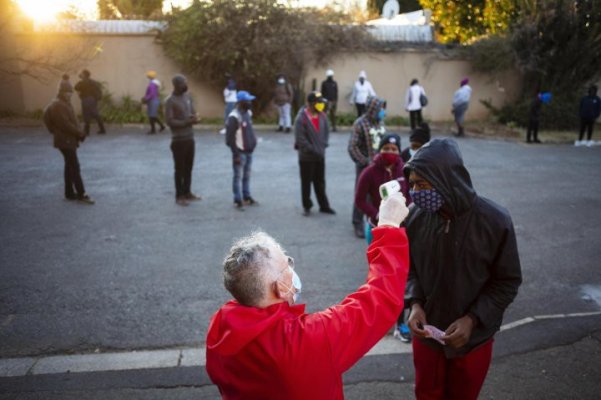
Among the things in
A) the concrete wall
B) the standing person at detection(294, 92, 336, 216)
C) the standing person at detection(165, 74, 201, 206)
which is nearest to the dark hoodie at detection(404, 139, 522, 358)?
the standing person at detection(294, 92, 336, 216)

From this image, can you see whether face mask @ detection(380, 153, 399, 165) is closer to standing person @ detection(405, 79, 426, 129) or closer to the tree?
standing person @ detection(405, 79, 426, 129)

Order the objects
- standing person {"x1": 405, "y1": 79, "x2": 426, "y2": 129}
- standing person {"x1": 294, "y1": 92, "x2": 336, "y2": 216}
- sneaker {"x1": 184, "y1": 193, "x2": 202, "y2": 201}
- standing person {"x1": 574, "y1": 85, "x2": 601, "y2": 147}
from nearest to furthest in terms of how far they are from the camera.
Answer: standing person {"x1": 294, "y1": 92, "x2": 336, "y2": 216} < sneaker {"x1": 184, "y1": 193, "x2": 202, "y2": 201} < standing person {"x1": 574, "y1": 85, "x2": 601, "y2": 147} < standing person {"x1": 405, "y1": 79, "x2": 426, "y2": 129}

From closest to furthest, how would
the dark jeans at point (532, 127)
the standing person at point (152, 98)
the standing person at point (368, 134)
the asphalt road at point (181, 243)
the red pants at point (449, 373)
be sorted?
the red pants at point (449, 373) < the asphalt road at point (181, 243) < the standing person at point (368, 134) < the dark jeans at point (532, 127) < the standing person at point (152, 98)

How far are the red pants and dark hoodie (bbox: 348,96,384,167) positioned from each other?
421 cm

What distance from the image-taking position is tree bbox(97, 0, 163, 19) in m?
20.9

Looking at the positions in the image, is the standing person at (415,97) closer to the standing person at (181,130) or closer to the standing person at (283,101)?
the standing person at (283,101)

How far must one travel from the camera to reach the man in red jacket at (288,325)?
1704 mm

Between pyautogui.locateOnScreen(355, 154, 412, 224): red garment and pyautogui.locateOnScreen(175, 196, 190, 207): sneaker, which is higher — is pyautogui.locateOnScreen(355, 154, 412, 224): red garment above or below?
above

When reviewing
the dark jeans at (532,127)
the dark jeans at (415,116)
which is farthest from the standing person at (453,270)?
the dark jeans at (415,116)

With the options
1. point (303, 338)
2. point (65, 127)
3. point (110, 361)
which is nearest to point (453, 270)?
point (303, 338)

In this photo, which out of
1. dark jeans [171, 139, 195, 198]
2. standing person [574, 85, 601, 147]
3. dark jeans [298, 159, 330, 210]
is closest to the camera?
dark jeans [298, 159, 330, 210]

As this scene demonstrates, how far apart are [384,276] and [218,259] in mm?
4688

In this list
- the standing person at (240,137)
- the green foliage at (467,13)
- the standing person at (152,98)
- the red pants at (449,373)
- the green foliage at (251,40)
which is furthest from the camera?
the green foliage at (251,40)

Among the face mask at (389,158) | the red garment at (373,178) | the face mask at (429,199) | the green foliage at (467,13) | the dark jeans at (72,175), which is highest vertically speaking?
the green foliage at (467,13)
